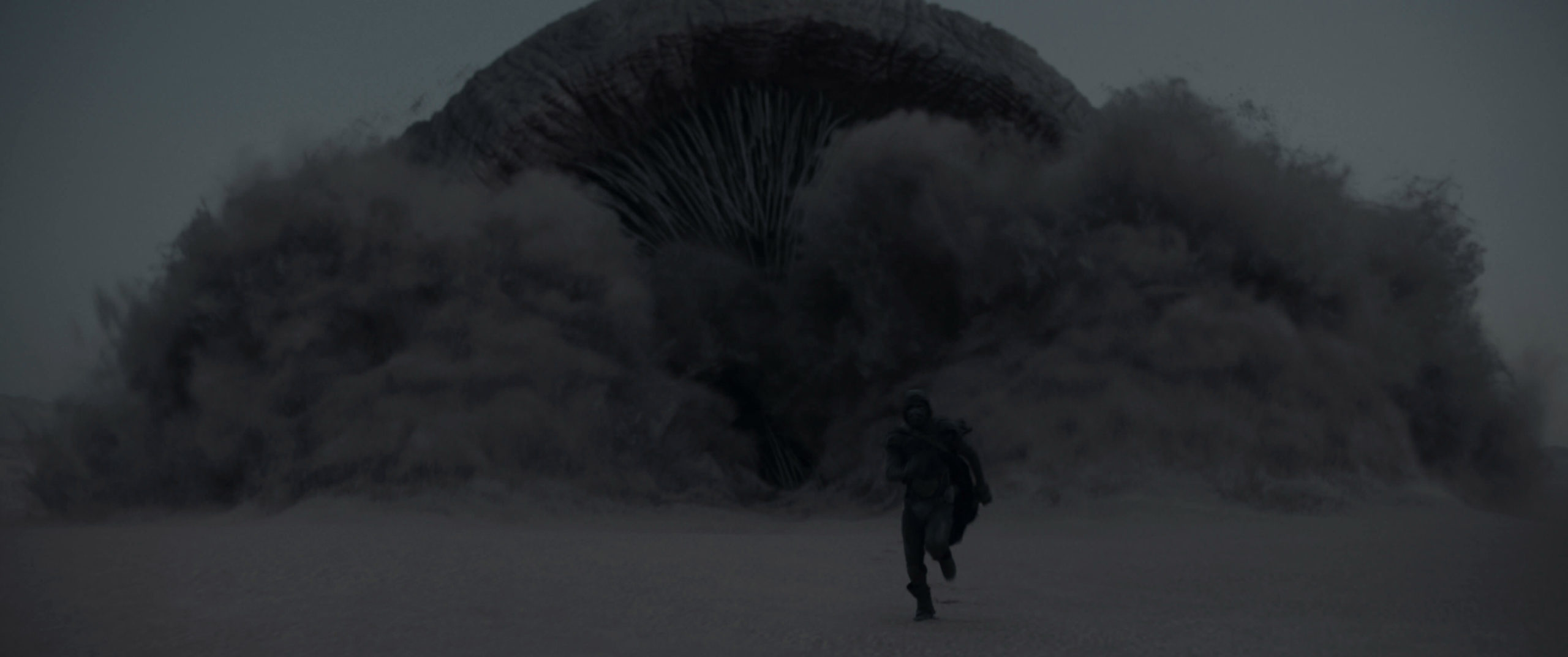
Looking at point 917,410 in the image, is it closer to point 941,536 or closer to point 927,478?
point 927,478

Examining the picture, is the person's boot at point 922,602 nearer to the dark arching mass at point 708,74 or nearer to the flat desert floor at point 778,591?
the flat desert floor at point 778,591

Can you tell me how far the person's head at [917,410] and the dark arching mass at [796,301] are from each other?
10.5ft

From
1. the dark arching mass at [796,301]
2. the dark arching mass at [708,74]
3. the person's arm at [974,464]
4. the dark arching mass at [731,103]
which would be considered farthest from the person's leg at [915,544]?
the dark arching mass at [708,74]

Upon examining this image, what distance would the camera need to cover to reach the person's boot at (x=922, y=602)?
14.1 ft

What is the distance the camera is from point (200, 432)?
813cm

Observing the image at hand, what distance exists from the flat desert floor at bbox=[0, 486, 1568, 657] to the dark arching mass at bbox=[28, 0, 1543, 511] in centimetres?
129

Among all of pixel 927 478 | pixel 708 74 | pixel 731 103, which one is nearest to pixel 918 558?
pixel 927 478

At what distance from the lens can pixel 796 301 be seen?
988 centimetres

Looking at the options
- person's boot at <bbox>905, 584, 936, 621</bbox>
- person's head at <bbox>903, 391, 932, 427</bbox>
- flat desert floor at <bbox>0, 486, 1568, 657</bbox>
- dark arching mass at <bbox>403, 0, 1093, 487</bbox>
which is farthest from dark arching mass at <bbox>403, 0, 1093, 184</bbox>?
person's boot at <bbox>905, 584, 936, 621</bbox>

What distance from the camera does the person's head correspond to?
4.39 meters

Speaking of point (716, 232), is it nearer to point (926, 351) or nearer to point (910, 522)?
point (926, 351)

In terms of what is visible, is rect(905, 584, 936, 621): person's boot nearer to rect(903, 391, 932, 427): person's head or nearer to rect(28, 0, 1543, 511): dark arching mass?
rect(903, 391, 932, 427): person's head

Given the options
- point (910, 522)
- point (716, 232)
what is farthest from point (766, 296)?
point (910, 522)

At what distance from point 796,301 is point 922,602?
569cm
